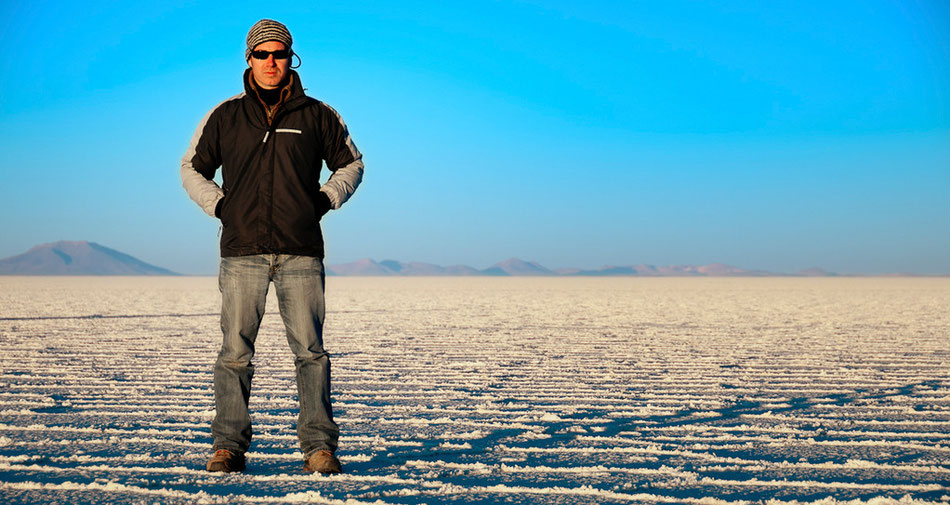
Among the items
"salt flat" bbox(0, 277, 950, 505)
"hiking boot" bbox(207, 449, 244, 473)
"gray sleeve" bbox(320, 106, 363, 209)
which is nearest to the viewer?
"salt flat" bbox(0, 277, 950, 505)

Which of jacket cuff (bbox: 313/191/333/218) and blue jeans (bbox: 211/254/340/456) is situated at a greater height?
jacket cuff (bbox: 313/191/333/218)

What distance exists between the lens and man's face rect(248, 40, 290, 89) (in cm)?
323

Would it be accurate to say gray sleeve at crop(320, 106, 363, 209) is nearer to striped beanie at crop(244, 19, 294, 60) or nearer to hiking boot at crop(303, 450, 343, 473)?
striped beanie at crop(244, 19, 294, 60)

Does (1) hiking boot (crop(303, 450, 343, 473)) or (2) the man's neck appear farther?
(2) the man's neck

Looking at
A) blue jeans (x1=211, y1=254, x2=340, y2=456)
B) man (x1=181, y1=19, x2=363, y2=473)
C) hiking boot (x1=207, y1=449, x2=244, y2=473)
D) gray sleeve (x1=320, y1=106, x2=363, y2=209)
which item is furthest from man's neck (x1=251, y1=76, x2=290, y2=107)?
hiking boot (x1=207, y1=449, x2=244, y2=473)

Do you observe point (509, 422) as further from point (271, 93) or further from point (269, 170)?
point (271, 93)

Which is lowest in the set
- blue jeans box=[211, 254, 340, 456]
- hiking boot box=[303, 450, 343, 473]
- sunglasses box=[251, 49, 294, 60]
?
hiking boot box=[303, 450, 343, 473]

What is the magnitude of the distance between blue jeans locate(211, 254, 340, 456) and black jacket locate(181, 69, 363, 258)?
0.23 ft

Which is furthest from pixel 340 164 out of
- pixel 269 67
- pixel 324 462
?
pixel 324 462

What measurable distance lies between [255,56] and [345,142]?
49 cm

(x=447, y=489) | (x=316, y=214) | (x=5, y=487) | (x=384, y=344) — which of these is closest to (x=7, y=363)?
(x=384, y=344)

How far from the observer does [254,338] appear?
323cm

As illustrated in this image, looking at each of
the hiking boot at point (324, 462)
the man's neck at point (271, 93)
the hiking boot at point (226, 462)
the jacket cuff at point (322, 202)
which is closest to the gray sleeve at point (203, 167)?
the man's neck at point (271, 93)

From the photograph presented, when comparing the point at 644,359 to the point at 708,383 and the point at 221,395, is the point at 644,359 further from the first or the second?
the point at 221,395
